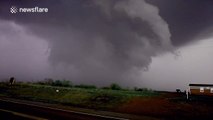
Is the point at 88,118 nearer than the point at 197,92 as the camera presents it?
Yes

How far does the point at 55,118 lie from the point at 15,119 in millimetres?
1863

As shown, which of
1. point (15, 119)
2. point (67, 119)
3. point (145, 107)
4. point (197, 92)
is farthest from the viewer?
point (197, 92)

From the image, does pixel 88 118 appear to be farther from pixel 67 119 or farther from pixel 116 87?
pixel 116 87

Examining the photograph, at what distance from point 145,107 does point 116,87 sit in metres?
18.4

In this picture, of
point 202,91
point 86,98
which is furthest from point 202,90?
point 86,98

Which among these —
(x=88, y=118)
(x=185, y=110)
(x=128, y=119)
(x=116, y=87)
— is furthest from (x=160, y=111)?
(x=116, y=87)

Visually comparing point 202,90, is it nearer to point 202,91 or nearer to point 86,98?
point 202,91

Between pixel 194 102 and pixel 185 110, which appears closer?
pixel 185 110

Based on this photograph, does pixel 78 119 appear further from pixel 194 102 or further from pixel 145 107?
pixel 194 102

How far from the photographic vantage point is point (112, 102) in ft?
70.8

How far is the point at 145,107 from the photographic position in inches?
744

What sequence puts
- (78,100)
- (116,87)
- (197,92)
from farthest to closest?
A: (116,87) → (78,100) → (197,92)

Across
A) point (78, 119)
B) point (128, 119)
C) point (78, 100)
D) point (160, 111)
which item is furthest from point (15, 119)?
point (78, 100)

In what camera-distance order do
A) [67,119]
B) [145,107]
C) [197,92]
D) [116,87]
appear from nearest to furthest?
1. [67,119]
2. [145,107]
3. [197,92]
4. [116,87]
